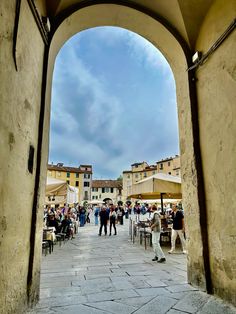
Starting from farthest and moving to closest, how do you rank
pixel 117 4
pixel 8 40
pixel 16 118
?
pixel 117 4 → pixel 16 118 → pixel 8 40

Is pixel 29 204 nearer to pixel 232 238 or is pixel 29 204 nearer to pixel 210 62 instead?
pixel 232 238

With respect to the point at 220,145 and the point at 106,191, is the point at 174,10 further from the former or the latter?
the point at 106,191

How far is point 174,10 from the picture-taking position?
13.7 feet

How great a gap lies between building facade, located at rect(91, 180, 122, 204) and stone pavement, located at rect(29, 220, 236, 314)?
58.7 metres

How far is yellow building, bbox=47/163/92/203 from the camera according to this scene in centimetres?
5485

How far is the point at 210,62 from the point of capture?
3.75 metres

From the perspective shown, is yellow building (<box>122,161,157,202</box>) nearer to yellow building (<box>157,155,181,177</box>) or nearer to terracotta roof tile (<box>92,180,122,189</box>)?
yellow building (<box>157,155,181,177</box>)

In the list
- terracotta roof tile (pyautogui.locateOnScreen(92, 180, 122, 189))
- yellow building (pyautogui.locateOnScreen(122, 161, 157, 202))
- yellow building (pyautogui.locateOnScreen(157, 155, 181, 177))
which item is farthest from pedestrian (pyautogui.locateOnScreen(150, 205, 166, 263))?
terracotta roof tile (pyautogui.locateOnScreen(92, 180, 122, 189))

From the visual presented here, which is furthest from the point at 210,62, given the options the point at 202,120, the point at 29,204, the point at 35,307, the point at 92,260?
the point at 92,260

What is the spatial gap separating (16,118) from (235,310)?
330cm

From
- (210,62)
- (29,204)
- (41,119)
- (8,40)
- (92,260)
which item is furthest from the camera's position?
(92,260)

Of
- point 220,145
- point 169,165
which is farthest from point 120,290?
point 169,165

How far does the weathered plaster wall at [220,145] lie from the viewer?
3062mm

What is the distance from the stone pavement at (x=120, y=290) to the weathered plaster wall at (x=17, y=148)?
563mm
